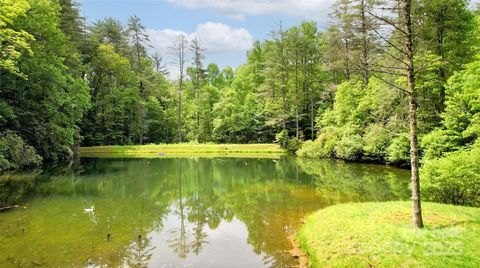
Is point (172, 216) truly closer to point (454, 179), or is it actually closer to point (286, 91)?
point (454, 179)

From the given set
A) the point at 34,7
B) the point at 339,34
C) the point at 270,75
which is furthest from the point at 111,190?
the point at 270,75

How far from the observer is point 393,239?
793cm

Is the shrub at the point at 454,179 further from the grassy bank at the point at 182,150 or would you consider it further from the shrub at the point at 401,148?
the grassy bank at the point at 182,150

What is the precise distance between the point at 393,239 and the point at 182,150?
44852 millimetres

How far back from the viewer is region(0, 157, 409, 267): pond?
953 cm

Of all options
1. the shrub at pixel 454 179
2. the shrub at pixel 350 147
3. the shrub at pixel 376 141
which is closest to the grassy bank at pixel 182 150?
the shrub at pixel 350 147

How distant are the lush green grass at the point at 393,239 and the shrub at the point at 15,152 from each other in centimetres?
2534

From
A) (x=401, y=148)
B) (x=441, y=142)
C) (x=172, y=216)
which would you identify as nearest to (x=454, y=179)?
(x=441, y=142)

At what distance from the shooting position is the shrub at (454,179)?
12086mm

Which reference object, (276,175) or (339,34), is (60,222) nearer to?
(276,175)

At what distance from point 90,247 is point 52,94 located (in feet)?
92.1

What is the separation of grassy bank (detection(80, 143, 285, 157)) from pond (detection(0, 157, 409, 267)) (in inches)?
898

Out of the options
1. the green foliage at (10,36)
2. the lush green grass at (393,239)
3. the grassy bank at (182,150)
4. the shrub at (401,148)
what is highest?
the green foliage at (10,36)

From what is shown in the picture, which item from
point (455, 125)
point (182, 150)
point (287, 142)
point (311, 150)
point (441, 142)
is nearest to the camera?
point (455, 125)
